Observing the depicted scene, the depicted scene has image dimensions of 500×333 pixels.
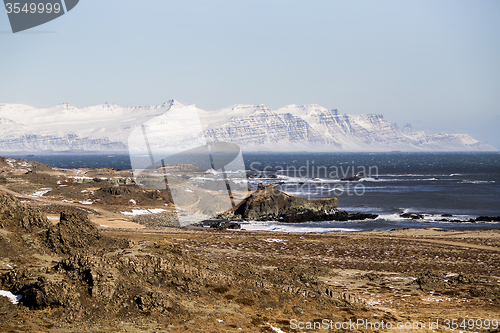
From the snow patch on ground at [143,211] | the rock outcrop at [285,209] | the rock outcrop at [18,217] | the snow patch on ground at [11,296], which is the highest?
the rock outcrop at [18,217]

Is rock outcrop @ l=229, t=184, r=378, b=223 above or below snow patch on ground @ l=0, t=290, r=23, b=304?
below

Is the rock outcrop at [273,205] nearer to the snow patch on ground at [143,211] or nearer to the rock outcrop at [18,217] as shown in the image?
the snow patch on ground at [143,211]

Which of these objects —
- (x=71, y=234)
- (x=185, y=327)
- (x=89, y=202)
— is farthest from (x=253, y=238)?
(x=89, y=202)

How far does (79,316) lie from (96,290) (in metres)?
0.94

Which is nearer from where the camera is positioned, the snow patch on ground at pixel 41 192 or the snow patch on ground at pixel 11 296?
the snow patch on ground at pixel 11 296

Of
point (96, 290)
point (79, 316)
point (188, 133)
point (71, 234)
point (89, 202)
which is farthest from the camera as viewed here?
point (89, 202)

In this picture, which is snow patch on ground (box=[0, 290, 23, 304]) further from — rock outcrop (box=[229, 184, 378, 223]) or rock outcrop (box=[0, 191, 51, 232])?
rock outcrop (box=[229, 184, 378, 223])

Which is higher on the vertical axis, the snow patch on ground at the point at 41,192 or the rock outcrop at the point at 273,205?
the snow patch on ground at the point at 41,192

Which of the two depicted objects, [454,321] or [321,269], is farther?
[321,269]

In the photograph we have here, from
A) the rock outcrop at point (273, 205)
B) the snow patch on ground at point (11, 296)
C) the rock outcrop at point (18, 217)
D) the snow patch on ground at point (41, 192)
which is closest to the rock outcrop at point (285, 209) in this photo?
the rock outcrop at point (273, 205)

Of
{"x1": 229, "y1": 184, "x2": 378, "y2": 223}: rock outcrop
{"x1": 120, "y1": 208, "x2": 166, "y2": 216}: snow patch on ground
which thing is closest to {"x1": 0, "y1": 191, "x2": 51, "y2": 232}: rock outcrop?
{"x1": 120, "y1": 208, "x2": 166, "y2": 216}: snow patch on ground

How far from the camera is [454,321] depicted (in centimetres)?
1422

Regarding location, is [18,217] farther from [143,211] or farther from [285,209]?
[285,209]

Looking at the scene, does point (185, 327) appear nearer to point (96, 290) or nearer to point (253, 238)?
point (96, 290)
